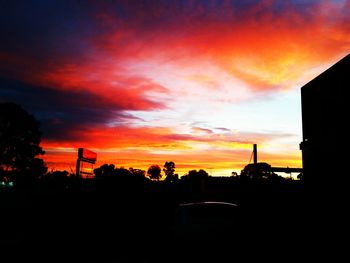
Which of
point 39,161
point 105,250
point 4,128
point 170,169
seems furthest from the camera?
point 170,169

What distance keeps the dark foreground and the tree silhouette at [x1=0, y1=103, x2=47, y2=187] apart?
97.1 ft

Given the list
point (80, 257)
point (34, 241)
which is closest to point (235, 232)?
point (80, 257)

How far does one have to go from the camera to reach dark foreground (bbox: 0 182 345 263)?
11.1 m

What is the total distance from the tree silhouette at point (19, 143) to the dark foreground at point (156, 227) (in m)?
29.6

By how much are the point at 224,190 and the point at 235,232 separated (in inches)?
522

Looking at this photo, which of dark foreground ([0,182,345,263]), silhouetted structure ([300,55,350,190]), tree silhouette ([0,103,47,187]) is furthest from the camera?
tree silhouette ([0,103,47,187])

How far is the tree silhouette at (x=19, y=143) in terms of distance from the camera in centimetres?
4978

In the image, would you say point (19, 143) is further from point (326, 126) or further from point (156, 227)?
point (326, 126)

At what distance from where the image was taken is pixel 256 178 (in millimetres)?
24641

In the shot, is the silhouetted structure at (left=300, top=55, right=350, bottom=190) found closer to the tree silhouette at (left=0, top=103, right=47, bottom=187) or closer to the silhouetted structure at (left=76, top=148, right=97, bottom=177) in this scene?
the silhouetted structure at (left=76, top=148, right=97, bottom=177)

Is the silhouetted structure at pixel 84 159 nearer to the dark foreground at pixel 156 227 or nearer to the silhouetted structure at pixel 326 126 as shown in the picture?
the dark foreground at pixel 156 227

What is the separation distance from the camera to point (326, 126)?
11797 millimetres

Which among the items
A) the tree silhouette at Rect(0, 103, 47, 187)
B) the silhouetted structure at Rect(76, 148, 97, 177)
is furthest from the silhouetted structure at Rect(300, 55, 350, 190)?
the tree silhouette at Rect(0, 103, 47, 187)

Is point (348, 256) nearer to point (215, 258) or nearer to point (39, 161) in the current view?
point (215, 258)
